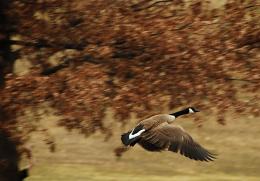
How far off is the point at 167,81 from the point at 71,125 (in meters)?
2.43

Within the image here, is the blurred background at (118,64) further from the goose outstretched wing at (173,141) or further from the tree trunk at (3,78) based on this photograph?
the goose outstretched wing at (173,141)

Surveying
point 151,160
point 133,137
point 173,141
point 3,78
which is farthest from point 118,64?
point 151,160

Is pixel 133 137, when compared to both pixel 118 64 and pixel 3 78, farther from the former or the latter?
pixel 3 78

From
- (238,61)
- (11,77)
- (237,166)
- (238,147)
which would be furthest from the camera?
(238,147)

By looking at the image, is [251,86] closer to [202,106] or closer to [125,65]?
[202,106]

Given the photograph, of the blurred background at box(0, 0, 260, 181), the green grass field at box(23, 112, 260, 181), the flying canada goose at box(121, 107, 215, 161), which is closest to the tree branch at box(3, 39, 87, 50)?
the blurred background at box(0, 0, 260, 181)

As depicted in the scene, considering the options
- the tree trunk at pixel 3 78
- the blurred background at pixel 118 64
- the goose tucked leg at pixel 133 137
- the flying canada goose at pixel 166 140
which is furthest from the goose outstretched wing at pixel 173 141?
the tree trunk at pixel 3 78

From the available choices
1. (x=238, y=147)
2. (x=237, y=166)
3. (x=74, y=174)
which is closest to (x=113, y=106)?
(x=74, y=174)

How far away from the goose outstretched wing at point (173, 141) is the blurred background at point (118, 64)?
8.21ft

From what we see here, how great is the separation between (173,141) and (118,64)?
3.74m

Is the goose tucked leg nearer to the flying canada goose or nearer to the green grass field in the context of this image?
the flying canada goose

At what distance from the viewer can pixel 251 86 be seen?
1967 centimetres

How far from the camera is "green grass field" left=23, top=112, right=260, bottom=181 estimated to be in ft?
108

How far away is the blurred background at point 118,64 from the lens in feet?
59.5
